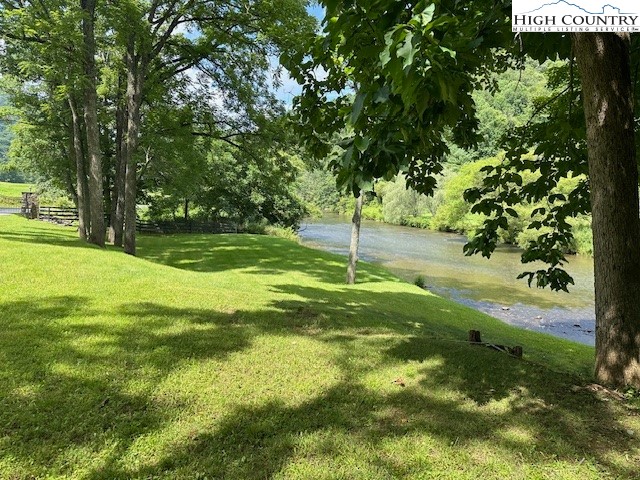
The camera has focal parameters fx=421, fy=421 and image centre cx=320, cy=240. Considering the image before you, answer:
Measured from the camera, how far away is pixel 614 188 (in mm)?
3529

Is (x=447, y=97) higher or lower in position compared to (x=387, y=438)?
higher

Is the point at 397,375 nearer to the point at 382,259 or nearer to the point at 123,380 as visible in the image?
the point at 123,380

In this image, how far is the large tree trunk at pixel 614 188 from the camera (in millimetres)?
3467

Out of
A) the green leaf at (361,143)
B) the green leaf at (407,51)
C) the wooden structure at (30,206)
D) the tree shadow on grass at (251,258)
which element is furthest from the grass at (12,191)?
the green leaf at (407,51)

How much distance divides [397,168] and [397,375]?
2116 mm

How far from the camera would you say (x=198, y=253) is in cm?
2008

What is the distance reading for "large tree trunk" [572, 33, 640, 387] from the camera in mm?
3467

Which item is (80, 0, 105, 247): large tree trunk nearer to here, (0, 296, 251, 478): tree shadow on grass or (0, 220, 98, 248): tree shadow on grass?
(0, 220, 98, 248): tree shadow on grass

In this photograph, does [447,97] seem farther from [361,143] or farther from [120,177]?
[120,177]

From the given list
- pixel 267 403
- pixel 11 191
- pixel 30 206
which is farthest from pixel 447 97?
pixel 11 191

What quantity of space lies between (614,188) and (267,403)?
11.2 feet

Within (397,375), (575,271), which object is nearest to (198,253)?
(397,375)

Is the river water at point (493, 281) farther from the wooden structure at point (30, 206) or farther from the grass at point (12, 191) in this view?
the grass at point (12, 191)
